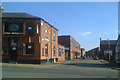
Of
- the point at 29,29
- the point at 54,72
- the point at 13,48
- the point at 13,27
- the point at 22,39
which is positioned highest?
the point at 13,27

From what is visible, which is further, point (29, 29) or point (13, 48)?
point (29, 29)

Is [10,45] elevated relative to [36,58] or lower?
elevated

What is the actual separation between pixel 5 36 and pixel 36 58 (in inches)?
269

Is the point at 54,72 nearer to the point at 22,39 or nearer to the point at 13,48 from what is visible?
the point at 22,39

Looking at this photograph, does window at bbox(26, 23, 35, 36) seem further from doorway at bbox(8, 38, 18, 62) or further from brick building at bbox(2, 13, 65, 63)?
doorway at bbox(8, 38, 18, 62)

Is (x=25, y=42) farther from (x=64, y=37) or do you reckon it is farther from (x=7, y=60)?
(x=64, y=37)

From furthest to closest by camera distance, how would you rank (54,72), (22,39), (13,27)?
(13,27)
(22,39)
(54,72)

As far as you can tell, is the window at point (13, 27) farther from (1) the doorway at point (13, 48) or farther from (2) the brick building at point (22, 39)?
(1) the doorway at point (13, 48)

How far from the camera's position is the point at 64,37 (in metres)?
70.7

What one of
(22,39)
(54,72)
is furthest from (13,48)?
(54,72)

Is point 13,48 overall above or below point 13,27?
below

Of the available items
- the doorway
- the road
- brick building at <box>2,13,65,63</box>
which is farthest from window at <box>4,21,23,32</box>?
the road

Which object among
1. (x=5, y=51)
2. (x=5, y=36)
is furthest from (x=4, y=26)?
(x=5, y=51)

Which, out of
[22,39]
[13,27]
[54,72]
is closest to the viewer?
[54,72]
